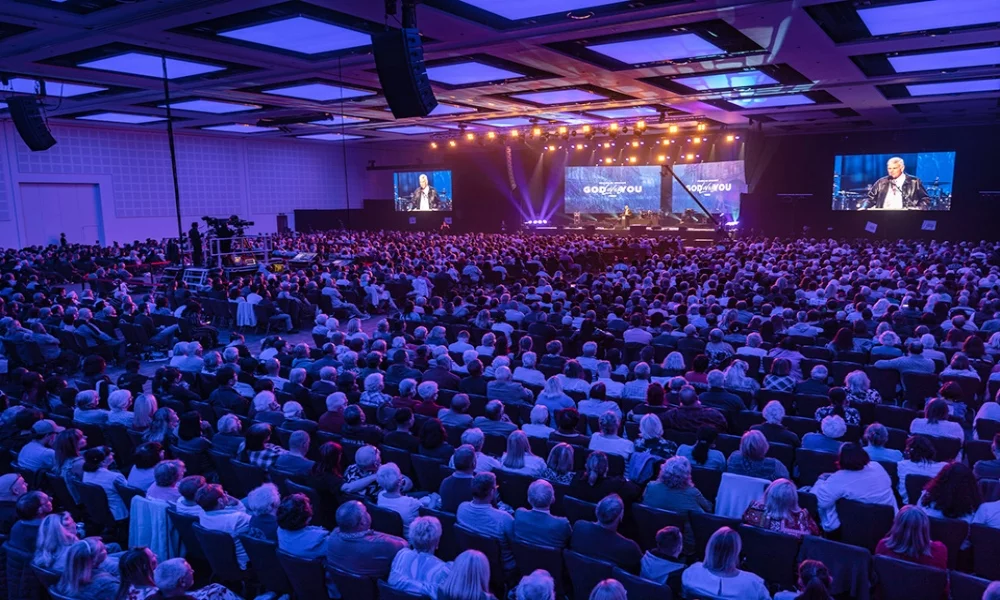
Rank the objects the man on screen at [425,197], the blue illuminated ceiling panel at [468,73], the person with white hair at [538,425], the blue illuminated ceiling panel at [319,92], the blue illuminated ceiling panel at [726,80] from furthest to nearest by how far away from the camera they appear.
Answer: the man on screen at [425,197]
the blue illuminated ceiling panel at [319,92]
the blue illuminated ceiling panel at [726,80]
the blue illuminated ceiling panel at [468,73]
the person with white hair at [538,425]

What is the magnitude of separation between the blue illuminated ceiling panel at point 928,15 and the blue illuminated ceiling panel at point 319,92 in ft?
34.5

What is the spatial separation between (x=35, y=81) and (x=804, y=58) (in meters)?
16.1

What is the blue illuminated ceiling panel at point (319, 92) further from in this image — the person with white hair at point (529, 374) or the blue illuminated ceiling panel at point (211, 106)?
the person with white hair at point (529, 374)

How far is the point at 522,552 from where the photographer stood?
142 inches

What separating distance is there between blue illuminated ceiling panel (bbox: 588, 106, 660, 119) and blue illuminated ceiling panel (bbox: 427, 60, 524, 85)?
19.5ft

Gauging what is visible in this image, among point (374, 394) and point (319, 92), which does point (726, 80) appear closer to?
point (319, 92)

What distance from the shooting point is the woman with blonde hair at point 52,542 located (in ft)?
10.9

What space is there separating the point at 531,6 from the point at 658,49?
3337 mm

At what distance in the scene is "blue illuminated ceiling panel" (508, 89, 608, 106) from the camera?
1503 cm

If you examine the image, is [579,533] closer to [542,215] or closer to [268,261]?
[268,261]

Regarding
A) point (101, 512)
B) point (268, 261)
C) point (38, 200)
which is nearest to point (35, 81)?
point (268, 261)

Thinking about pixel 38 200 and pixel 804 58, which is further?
pixel 38 200

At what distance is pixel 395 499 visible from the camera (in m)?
4.02

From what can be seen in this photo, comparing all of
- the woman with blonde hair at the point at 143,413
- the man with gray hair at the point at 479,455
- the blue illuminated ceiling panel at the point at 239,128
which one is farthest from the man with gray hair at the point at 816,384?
the blue illuminated ceiling panel at the point at 239,128
